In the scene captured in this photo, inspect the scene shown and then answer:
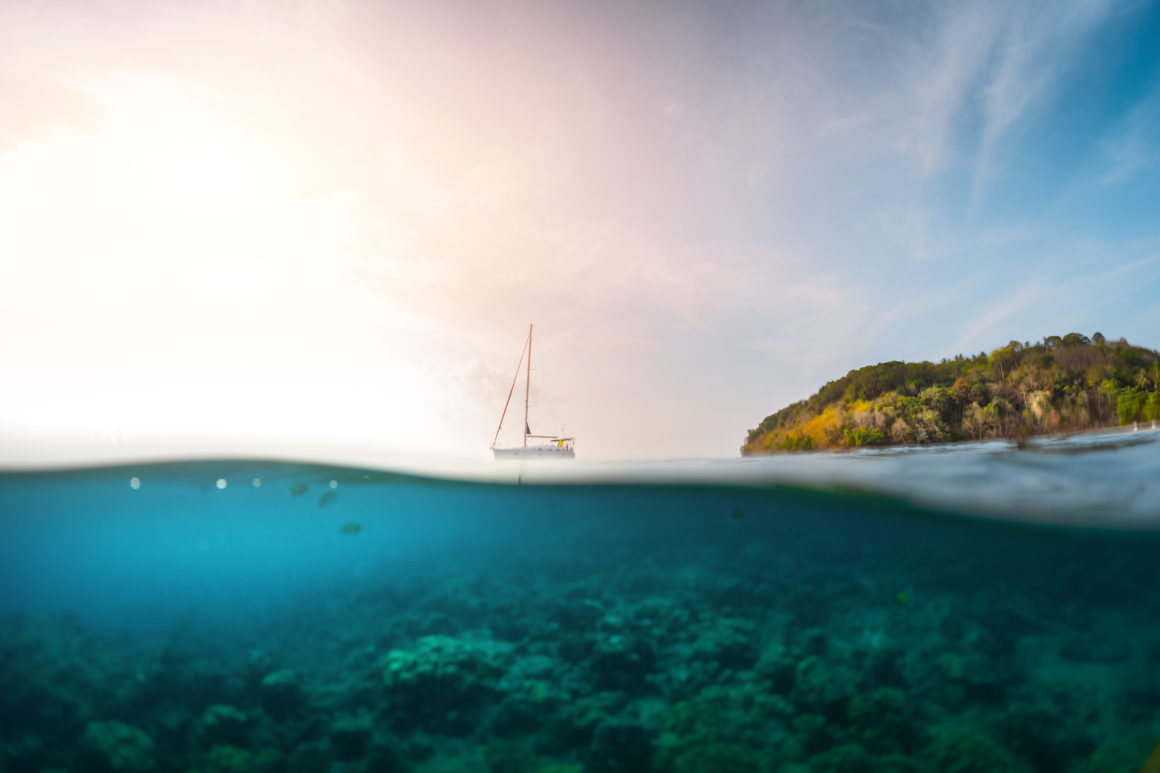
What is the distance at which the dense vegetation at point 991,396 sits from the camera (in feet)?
82.9

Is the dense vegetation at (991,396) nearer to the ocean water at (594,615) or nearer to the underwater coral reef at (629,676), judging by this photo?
the ocean water at (594,615)

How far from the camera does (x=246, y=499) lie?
51.5ft

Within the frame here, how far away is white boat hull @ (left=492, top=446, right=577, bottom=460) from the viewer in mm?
25422

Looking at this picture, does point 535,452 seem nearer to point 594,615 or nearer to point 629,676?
point 594,615

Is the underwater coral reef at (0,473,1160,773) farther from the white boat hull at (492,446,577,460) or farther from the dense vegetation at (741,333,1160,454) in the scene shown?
the dense vegetation at (741,333,1160,454)

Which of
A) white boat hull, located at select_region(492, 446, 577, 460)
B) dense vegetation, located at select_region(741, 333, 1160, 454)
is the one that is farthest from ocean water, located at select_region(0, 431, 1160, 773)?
dense vegetation, located at select_region(741, 333, 1160, 454)

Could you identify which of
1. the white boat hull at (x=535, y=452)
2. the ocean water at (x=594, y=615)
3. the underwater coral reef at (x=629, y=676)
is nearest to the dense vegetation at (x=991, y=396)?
the ocean water at (x=594, y=615)

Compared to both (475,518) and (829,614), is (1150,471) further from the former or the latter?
(475,518)

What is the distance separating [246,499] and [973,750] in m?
18.4

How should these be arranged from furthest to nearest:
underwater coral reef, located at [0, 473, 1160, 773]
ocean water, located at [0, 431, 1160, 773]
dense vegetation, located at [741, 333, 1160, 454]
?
dense vegetation, located at [741, 333, 1160, 454] → ocean water, located at [0, 431, 1160, 773] → underwater coral reef, located at [0, 473, 1160, 773]

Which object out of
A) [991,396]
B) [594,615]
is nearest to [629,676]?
[594,615]

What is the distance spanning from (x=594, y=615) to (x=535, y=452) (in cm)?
1562

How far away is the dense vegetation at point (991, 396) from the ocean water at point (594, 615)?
1203 centimetres

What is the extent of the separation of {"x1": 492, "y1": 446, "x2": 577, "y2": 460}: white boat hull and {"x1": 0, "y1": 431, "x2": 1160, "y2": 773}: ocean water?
7.38m
